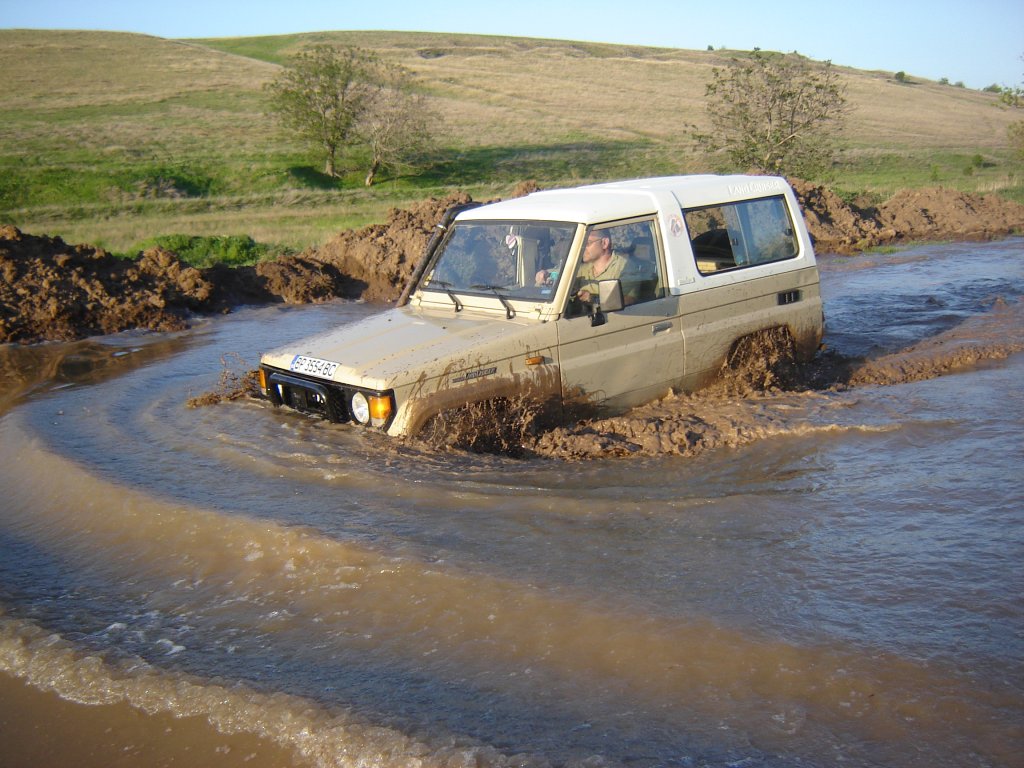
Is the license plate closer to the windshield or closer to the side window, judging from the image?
the windshield

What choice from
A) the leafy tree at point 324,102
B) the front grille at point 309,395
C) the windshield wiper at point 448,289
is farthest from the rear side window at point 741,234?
the leafy tree at point 324,102

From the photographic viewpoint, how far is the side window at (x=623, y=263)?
6.19 meters

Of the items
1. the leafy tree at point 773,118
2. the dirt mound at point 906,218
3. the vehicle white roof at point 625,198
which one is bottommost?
the dirt mound at point 906,218

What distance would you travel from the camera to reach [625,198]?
6.66 m

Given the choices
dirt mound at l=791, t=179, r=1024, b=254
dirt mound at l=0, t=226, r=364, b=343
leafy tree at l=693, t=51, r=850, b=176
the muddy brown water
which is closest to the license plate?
the muddy brown water

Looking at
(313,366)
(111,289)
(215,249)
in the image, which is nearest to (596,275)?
(313,366)

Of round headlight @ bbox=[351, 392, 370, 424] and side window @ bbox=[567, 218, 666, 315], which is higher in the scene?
side window @ bbox=[567, 218, 666, 315]

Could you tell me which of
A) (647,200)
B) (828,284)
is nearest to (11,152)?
(828,284)

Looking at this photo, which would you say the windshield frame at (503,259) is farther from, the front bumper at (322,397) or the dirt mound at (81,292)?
the dirt mound at (81,292)

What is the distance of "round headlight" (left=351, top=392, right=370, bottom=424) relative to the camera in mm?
5547

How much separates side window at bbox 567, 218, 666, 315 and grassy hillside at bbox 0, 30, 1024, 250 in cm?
1339

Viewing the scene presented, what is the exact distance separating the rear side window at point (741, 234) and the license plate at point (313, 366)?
2775 mm

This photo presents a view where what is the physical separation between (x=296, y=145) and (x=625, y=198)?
37.1 meters

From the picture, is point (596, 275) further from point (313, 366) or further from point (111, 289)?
point (111, 289)
